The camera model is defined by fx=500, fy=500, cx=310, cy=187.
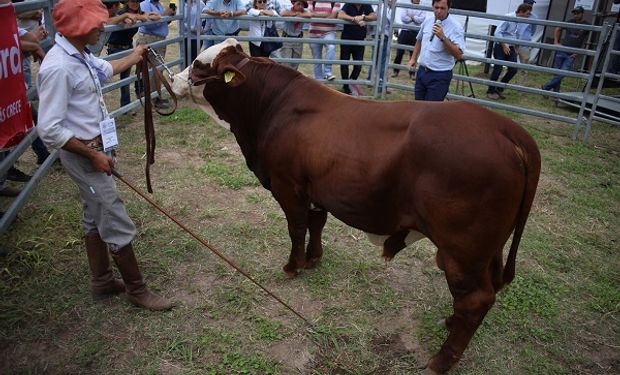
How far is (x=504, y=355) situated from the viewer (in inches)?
124

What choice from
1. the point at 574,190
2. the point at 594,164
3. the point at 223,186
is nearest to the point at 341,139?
the point at 223,186

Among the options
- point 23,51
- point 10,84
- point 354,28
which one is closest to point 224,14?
point 354,28

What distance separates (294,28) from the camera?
328 inches

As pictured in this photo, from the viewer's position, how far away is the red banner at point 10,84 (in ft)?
10.1

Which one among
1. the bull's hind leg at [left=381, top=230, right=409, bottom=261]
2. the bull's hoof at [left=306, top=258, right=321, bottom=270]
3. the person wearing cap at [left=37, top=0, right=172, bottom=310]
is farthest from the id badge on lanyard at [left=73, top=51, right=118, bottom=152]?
the bull's hind leg at [left=381, top=230, right=409, bottom=261]

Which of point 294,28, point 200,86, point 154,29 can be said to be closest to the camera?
point 200,86

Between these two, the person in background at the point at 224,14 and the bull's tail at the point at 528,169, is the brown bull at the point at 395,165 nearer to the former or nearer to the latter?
the bull's tail at the point at 528,169

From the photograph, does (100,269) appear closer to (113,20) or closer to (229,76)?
(229,76)

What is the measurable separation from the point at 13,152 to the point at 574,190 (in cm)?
551

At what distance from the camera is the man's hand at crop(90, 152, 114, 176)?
2.75m

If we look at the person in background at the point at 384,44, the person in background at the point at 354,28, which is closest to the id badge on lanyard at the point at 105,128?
the person in background at the point at 354,28

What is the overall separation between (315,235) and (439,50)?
3.31 metres

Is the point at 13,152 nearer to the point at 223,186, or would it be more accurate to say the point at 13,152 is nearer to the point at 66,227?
the point at 66,227

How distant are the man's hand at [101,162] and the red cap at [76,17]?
638mm
